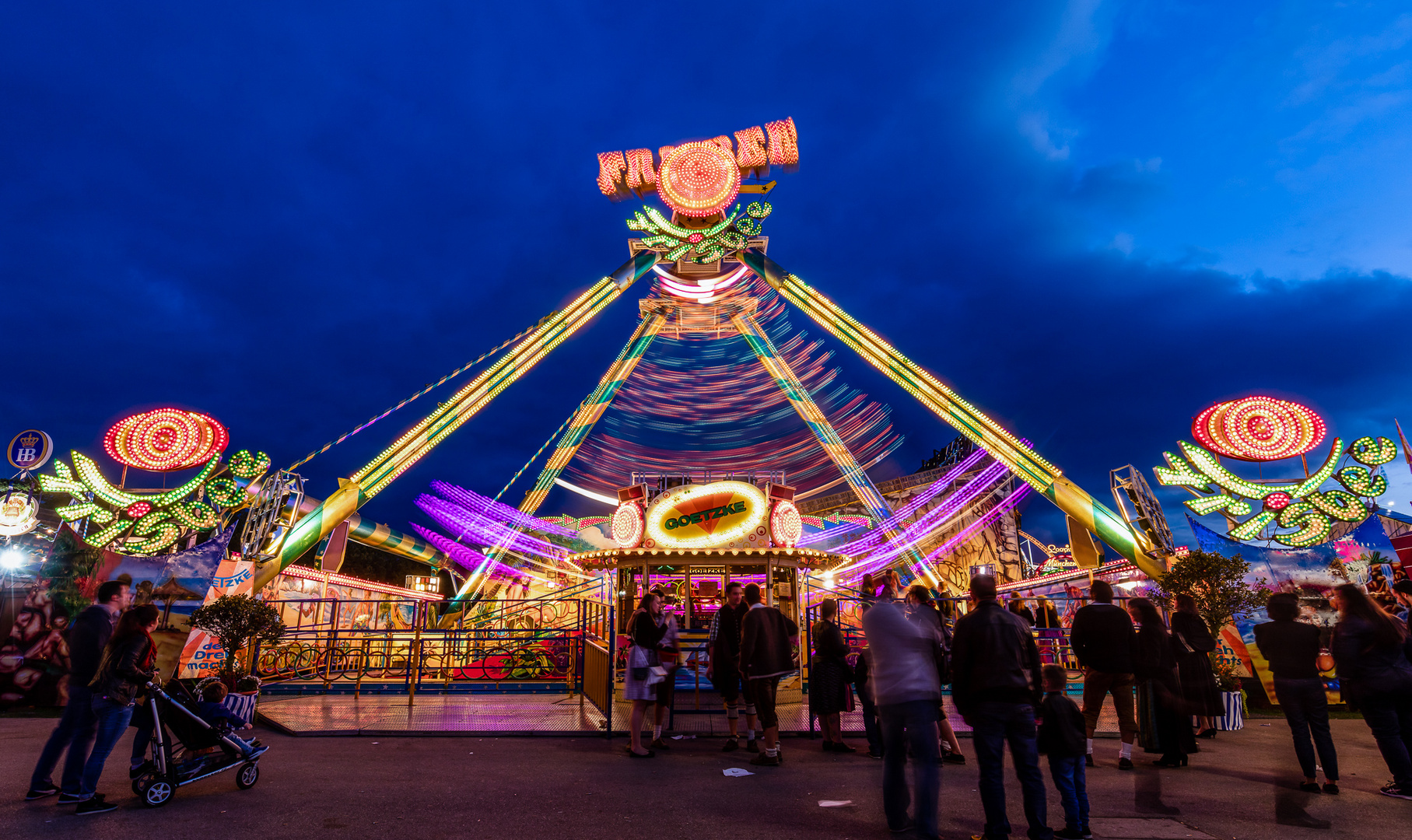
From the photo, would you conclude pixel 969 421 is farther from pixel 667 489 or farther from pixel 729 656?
pixel 729 656

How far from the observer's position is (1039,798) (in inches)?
167

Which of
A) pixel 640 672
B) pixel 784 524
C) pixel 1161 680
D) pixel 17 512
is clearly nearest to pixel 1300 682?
pixel 1161 680

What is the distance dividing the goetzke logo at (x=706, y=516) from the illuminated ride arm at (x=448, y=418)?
640cm

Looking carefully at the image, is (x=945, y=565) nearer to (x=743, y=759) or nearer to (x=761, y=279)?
(x=761, y=279)

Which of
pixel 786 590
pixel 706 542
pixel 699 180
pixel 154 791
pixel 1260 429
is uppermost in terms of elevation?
pixel 699 180

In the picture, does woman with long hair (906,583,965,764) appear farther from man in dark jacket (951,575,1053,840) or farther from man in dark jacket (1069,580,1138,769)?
man in dark jacket (1069,580,1138,769)

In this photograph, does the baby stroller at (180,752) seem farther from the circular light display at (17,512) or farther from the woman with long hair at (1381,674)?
the circular light display at (17,512)

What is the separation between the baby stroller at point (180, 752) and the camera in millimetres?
5309

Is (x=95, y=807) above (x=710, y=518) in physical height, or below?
below

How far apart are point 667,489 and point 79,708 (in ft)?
45.8

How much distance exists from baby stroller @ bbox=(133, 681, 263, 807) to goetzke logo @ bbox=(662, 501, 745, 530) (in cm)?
868

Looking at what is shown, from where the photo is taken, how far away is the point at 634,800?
216 inches

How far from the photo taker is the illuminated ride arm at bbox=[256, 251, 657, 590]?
1456cm

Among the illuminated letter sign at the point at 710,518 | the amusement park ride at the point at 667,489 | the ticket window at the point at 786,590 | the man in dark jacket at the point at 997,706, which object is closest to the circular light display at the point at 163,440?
the amusement park ride at the point at 667,489
